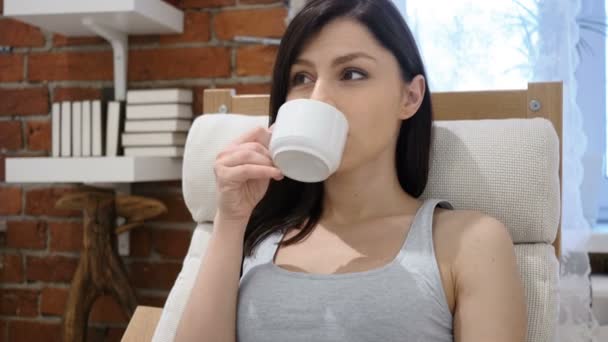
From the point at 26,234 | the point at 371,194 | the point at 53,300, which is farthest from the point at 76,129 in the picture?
the point at 371,194

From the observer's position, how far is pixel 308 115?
762 mm

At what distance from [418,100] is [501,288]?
0.33 m

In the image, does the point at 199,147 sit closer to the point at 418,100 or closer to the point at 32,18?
the point at 418,100

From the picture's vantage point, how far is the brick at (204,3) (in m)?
1.68

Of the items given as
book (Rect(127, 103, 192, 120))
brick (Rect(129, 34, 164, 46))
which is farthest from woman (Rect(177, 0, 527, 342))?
brick (Rect(129, 34, 164, 46))

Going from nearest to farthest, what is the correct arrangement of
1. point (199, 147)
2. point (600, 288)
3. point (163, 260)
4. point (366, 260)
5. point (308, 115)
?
point (308, 115) → point (366, 260) → point (199, 147) → point (600, 288) → point (163, 260)

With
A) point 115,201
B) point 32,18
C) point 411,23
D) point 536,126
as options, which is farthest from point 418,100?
point 32,18

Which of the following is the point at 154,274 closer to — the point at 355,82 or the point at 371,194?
the point at 371,194

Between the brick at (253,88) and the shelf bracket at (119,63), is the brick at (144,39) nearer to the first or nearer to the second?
the shelf bracket at (119,63)

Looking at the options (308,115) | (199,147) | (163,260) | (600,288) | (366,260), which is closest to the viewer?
(308,115)

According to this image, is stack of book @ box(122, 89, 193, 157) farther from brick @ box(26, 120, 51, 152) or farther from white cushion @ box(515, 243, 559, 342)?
white cushion @ box(515, 243, 559, 342)

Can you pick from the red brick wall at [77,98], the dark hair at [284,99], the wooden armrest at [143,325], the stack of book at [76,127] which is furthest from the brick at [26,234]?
the dark hair at [284,99]

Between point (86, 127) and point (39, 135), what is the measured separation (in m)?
0.31

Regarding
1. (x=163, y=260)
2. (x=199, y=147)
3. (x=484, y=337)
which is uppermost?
(x=199, y=147)
